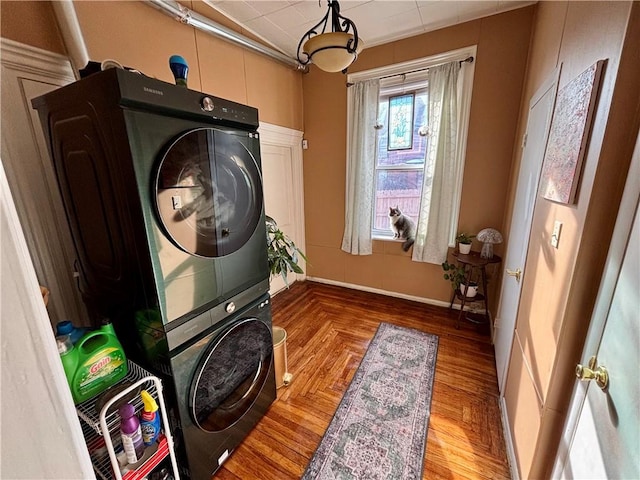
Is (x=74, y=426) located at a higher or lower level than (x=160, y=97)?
lower

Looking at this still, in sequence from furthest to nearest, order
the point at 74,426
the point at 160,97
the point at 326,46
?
the point at 326,46 < the point at 160,97 < the point at 74,426

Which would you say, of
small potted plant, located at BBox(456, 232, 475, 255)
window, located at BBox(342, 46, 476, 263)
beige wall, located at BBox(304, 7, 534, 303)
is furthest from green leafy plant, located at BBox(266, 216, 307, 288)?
small potted plant, located at BBox(456, 232, 475, 255)

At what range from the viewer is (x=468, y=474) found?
4.25ft

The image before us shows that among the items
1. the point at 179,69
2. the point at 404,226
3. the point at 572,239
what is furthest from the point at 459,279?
the point at 179,69

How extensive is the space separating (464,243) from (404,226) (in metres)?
0.65

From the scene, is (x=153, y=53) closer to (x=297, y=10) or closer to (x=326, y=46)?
(x=297, y=10)

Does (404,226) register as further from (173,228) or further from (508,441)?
(173,228)

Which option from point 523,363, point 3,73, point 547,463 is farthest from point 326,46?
point 547,463

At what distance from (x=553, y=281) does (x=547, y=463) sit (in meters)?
0.72

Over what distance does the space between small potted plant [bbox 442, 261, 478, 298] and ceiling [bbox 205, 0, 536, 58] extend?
7.37 ft

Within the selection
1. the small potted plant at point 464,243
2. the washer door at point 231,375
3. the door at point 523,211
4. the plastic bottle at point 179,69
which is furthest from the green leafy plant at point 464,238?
the plastic bottle at point 179,69

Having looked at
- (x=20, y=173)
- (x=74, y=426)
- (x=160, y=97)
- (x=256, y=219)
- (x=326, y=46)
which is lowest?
(x=74, y=426)

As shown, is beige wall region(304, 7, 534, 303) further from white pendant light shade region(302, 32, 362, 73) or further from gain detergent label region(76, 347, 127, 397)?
gain detergent label region(76, 347, 127, 397)

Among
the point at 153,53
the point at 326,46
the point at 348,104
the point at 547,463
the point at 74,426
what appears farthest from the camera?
the point at 348,104
